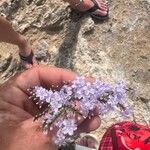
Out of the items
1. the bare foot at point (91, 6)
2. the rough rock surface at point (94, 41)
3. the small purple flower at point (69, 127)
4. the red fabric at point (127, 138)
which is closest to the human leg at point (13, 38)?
the rough rock surface at point (94, 41)

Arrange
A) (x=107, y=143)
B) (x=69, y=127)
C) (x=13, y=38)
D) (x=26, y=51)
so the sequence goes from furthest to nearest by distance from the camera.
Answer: (x=26, y=51) → (x=13, y=38) → (x=107, y=143) → (x=69, y=127)

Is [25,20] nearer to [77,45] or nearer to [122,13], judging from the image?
[77,45]

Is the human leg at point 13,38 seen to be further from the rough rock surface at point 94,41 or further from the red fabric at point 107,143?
the red fabric at point 107,143

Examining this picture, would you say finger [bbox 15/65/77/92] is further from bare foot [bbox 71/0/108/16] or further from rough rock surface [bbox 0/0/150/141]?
bare foot [bbox 71/0/108/16]

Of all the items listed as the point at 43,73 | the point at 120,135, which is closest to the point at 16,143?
the point at 43,73

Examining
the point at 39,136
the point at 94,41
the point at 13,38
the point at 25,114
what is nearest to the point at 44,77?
the point at 25,114

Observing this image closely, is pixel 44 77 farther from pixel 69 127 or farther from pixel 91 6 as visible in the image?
pixel 91 6

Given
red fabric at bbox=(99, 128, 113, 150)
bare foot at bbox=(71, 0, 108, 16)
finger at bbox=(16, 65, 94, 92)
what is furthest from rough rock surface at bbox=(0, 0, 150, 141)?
finger at bbox=(16, 65, 94, 92)
